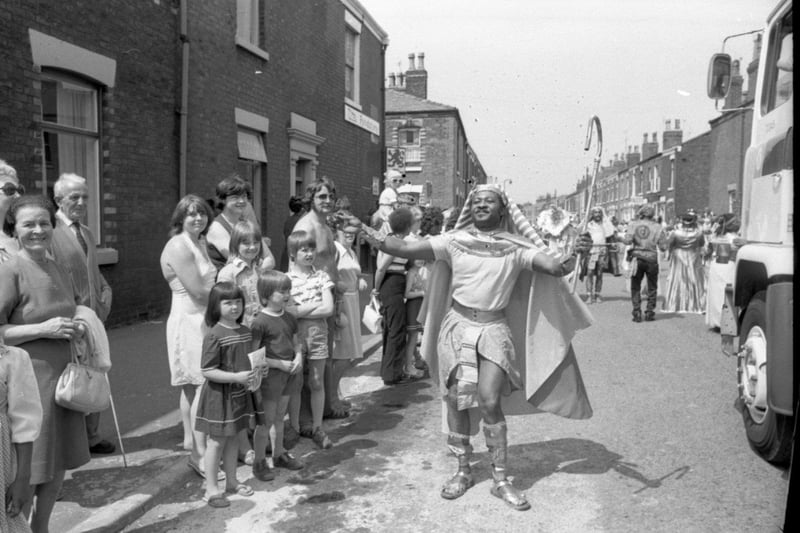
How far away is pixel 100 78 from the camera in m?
8.88

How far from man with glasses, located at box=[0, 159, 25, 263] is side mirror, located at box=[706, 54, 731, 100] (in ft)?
12.9

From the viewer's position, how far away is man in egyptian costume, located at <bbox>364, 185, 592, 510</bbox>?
4.26m

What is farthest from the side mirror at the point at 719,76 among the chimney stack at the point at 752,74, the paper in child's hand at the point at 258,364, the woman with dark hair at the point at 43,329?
the woman with dark hair at the point at 43,329

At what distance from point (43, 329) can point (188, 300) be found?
4.92ft

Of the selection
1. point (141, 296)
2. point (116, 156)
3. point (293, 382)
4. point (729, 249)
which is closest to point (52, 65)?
point (116, 156)

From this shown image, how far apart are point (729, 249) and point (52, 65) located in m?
7.57

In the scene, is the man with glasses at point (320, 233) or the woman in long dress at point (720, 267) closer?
the man with glasses at point (320, 233)

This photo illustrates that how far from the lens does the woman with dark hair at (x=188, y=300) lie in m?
4.59

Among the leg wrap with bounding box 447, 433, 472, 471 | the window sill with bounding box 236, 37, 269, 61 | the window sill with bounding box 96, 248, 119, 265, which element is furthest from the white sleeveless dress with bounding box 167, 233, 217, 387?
the window sill with bounding box 236, 37, 269, 61

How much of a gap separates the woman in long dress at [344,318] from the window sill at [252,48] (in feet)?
24.8

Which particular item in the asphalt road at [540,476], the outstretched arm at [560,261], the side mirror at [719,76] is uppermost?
the side mirror at [719,76]

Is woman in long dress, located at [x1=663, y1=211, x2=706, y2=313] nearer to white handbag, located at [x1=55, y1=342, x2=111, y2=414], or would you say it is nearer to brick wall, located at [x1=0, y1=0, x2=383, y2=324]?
brick wall, located at [x1=0, y1=0, x2=383, y2=324]

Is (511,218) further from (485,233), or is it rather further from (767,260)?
(767,260)

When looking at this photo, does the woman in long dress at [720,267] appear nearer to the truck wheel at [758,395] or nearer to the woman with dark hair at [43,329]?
the truck wheel at [758,395]
